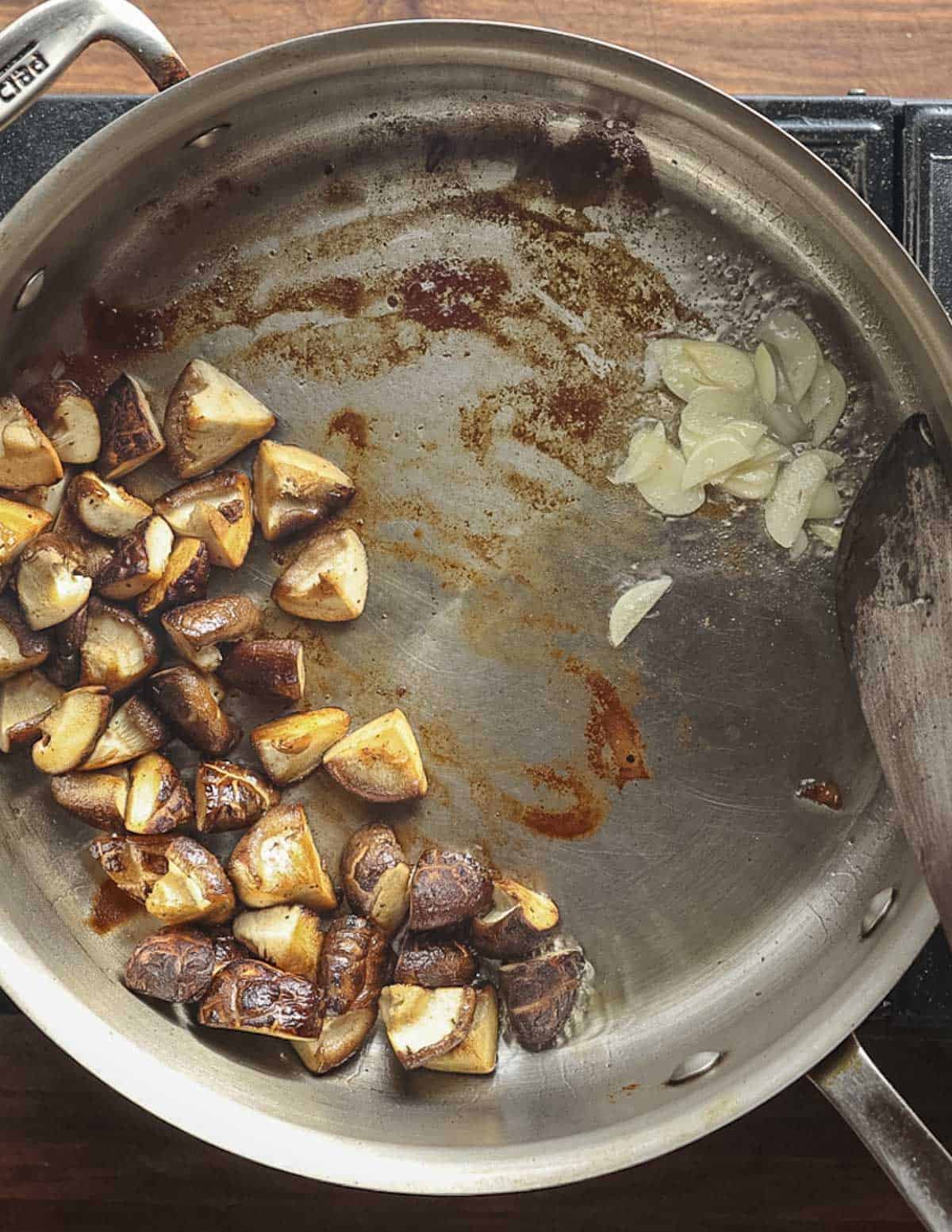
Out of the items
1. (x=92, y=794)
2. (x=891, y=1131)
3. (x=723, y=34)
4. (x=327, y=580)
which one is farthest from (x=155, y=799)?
(x=723, y=34)

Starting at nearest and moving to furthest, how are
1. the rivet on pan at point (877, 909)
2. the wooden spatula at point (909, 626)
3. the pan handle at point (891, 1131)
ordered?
1. the pan handle at point (891, 1131)
2. the wooden spatula at point (909, 626)
3. the rivet on pan at point (877, 909)

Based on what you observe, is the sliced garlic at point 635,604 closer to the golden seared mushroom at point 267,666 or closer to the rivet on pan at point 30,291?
the golden seared mushroom at point 267,666

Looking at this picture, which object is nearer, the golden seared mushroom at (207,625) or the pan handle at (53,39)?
the pan handle at (53,39)

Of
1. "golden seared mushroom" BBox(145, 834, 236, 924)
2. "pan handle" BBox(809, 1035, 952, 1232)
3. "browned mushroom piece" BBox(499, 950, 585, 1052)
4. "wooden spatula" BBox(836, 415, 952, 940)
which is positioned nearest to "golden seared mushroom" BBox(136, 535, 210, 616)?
"golden seared mushroom" BBox(145, 834, 236, 924)

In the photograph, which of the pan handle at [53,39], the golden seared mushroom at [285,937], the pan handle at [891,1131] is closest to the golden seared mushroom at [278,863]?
the golden seared mushroom at [285,937]

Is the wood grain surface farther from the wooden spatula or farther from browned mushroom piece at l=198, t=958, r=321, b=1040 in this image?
browned mushroom piece at l=198, t=958, r=321, b=1040

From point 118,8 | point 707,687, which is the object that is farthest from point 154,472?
point 707,687
